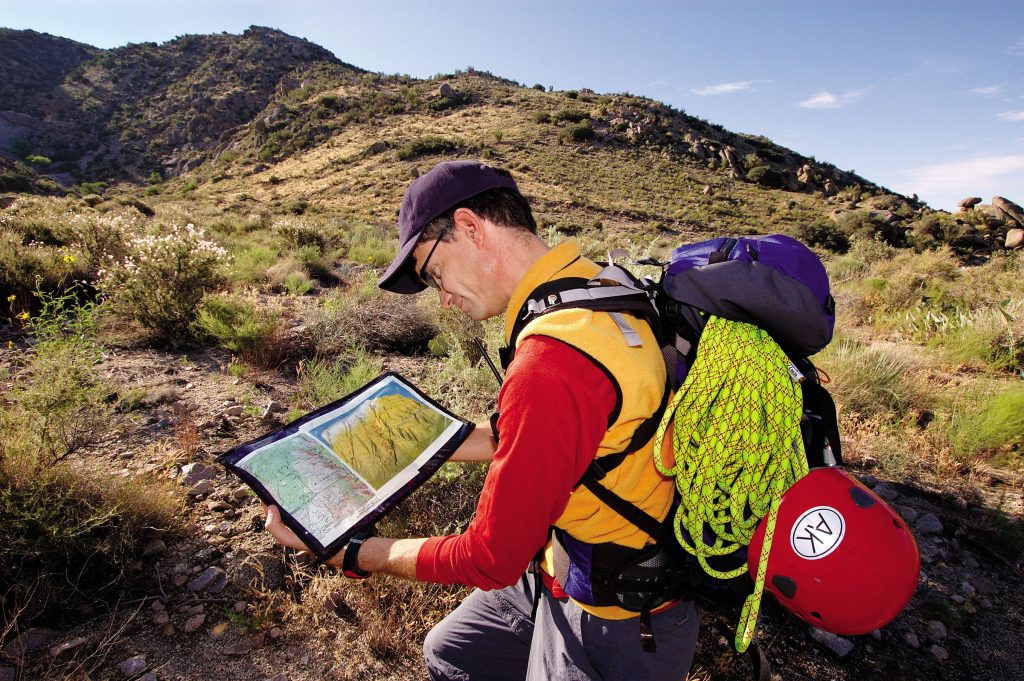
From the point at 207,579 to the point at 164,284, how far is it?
13.3ft

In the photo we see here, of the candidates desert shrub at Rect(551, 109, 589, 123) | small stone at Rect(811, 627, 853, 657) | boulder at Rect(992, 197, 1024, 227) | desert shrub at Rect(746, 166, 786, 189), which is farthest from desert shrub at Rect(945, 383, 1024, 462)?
desert shrub at Rect(551, 109, 589, 123)

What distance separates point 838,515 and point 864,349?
4650 millimetres

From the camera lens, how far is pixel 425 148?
3334 cm

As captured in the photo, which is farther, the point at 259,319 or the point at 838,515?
the point at 259,319

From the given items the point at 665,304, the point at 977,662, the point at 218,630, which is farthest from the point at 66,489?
the point at 977,662

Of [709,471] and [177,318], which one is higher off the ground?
[709,471]

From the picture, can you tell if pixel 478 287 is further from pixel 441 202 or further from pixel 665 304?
pixel 665 304

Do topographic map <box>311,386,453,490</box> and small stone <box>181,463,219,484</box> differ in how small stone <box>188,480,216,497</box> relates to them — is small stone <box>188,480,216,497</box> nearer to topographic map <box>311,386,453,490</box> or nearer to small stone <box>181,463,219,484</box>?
small stone <box>181,463,219,484</box>

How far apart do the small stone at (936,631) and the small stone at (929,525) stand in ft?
2.55

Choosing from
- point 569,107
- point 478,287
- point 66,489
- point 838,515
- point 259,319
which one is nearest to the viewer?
point 838,515

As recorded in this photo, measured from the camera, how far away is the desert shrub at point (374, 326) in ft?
16.7

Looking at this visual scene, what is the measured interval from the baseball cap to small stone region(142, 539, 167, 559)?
2142 mm

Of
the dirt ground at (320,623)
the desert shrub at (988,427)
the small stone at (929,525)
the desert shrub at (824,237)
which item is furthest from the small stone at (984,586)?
the desert shrub at (824,237)

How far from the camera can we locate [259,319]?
204 inches
